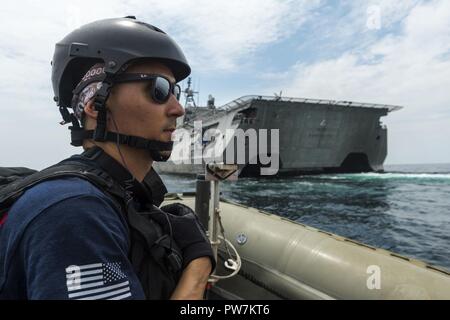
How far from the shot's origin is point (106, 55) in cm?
169

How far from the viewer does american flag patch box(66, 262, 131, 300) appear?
99cm

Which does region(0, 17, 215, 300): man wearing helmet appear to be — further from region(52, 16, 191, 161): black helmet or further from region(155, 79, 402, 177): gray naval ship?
region(155, 79, 402, 177): gray naval ship

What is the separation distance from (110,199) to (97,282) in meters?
0.35

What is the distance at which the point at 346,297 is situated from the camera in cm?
347

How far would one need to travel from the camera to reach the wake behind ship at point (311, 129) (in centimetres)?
3394

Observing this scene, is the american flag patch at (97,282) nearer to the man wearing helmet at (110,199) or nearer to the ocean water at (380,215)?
the man wearing helmet at (110,199)

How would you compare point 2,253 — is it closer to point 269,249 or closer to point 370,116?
point 269,249

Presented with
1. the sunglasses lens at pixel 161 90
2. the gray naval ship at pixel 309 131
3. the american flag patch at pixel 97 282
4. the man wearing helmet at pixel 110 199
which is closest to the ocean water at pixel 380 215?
the man wearing helmet at pixel 110 199

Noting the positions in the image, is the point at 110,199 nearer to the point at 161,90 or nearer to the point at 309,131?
the point at 161,90

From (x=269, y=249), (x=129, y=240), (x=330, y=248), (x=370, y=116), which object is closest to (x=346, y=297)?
(x=330, y=248)

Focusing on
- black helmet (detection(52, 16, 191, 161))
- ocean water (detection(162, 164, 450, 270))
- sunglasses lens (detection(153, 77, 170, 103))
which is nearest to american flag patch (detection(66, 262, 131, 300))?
black helmet (detection(52, 16, 191, 161))

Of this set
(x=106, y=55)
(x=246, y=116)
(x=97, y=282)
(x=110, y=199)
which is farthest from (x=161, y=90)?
(x=246, y=116)

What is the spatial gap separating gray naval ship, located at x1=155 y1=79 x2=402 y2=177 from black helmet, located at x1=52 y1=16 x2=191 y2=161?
31.0 m
